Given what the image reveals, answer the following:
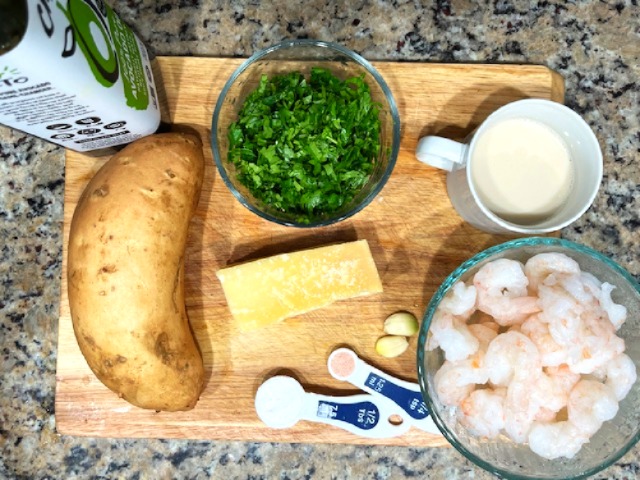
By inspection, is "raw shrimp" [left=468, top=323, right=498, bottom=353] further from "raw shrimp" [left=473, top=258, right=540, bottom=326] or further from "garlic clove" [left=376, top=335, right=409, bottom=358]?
"garlic clove" [left=376, top=335, right=409, bottom=358]

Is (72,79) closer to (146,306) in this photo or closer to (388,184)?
(146,306)

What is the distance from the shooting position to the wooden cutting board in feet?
3.67

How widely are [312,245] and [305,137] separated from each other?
8.4 inches

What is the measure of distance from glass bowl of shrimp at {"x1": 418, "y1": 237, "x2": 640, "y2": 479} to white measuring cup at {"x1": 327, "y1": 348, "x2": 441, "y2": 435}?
13cm

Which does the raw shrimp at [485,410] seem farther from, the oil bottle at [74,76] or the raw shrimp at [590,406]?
the oil bottle at [74,76]

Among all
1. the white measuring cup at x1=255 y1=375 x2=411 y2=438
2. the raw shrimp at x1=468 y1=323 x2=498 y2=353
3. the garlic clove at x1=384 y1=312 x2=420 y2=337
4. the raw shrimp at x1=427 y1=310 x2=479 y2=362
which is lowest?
the white measuring cup at x1=255 y1=375 x2=411 y2=438

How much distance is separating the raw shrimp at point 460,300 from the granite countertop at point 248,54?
34 centimetres

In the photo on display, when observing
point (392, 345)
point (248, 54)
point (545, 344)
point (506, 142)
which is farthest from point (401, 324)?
point (248, 54)

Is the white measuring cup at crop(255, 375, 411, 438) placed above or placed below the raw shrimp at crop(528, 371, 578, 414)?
below

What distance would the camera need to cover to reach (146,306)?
38.5 inches

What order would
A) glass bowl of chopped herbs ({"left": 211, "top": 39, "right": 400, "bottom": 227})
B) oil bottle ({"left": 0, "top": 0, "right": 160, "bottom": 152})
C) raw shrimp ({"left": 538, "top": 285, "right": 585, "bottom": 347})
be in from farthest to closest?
glass bowl of chopped herbs ({"left": 211, "top": 39, "right": 400, "bottom": 227})
raw shrimp ({"left": 538, "top": 285, "right": 585, "bottom": 347})
oil bottle ({"left": 0, "top": 0, "right": 160, "bottom": 152})

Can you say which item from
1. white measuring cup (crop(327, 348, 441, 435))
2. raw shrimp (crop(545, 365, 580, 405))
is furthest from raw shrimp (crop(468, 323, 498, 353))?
white measuring cup (crop(327, 348, 441, 435))

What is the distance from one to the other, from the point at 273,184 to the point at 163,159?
0.20 m

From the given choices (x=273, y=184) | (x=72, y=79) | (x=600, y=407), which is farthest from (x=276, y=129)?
(x=600, y=407)
